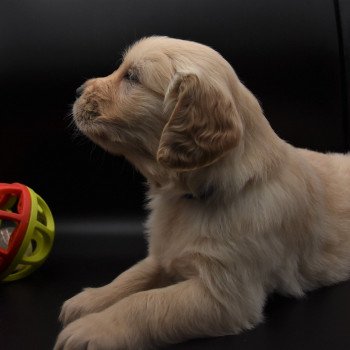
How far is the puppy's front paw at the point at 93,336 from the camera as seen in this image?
67.5 inches

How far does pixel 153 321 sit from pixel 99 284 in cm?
65

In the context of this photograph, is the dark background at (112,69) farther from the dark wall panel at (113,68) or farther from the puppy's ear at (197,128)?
the puppy's ear at (197,128)

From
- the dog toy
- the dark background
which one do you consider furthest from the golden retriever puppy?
the dark background

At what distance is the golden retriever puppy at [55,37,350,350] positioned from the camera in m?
1.74

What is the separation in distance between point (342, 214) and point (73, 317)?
0.97 metres

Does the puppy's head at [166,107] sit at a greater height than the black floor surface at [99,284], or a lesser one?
greater

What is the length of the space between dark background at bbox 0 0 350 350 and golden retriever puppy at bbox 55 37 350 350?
1.05 metres

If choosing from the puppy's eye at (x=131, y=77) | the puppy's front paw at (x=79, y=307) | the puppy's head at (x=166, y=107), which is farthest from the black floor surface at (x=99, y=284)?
the puppy's eye at (x=131, y=77)

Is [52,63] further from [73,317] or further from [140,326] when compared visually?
[140,326]

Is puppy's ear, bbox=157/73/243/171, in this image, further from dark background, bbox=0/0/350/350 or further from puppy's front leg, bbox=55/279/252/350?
dark background, bbox=0/0/350/350

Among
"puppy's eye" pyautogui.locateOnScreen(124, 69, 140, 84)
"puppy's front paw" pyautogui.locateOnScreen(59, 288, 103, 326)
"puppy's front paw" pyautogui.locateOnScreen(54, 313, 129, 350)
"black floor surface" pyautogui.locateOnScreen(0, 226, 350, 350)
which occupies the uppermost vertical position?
"puppy's eye" pyautogui.locateOnScreen(124, 69, 140, 84)

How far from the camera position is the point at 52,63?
305 cm

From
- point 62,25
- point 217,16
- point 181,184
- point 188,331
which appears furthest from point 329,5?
point 188,331

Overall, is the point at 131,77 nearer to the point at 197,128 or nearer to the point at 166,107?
the point at 166,107
